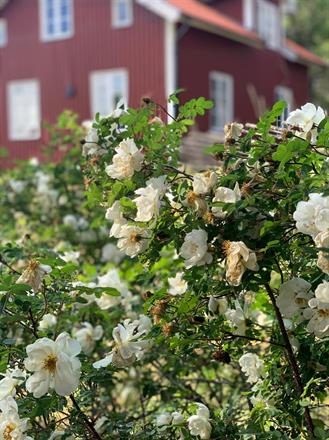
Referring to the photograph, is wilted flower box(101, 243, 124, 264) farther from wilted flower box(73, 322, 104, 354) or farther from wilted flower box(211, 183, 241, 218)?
wilted flower box(211, 183, 241, 218)

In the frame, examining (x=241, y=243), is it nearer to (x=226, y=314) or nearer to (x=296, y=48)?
(x=226, y=314)

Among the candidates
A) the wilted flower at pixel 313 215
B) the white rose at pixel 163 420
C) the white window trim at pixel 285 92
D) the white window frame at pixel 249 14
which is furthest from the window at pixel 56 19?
the wilted flower at pixel 313 215

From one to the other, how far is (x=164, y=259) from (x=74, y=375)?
1631mm

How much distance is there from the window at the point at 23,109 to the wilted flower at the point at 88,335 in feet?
59.9

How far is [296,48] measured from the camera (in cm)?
2614

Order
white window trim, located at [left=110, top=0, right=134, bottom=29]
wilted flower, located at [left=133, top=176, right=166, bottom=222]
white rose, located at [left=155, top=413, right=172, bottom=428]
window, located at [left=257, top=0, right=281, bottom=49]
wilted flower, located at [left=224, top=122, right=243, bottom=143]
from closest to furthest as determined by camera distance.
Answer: wilted flower, located at [left=133, top=176, right=166, bottom=222] < wilted flower, located at [left=224, top=122, right=243, bottom=143] < white rose, located at [left=155, top=413, right=172, bottom=428] < white window trim, located at [left=110, top=0, right=134, bottom=29] < window, located at [left=257, top=0, right=281, bottom=49]

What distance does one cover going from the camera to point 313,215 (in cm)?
194

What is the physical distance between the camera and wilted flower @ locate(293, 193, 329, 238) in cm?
190

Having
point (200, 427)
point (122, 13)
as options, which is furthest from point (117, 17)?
point (200, 427)

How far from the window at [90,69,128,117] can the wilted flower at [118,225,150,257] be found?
18024 mm

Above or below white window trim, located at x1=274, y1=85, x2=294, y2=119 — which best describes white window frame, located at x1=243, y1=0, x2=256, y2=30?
above

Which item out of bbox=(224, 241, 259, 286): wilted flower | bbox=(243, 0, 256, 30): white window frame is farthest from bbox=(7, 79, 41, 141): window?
bbox=(224, 241, 259, 286): wilted flower

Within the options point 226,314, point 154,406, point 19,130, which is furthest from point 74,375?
point 19,130

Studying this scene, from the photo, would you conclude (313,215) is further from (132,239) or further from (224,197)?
(132,239)
